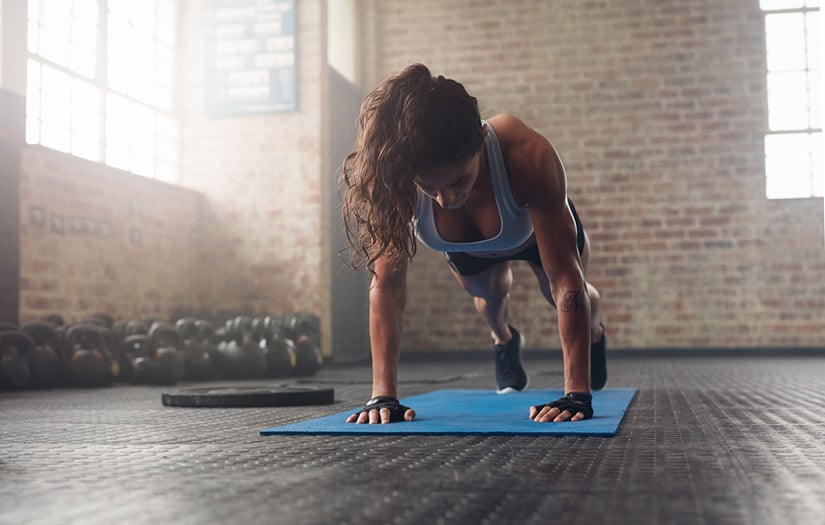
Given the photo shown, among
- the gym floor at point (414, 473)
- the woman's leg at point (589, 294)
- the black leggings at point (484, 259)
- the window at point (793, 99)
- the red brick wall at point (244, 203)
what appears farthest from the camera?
the window at point (793, 99)

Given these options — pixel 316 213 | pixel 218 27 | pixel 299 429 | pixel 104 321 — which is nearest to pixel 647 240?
pixel 316 213

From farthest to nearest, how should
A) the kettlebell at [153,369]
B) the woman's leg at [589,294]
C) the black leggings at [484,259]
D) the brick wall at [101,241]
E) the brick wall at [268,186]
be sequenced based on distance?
the brick wall at [268,186], the brick wall at [101,241], the kettlebell at [153,369], the woman's leg at [589,294], the black leggings at [484,259]

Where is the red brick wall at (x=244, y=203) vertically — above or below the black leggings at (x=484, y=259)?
above

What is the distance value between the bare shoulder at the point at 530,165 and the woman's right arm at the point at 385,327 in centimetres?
33

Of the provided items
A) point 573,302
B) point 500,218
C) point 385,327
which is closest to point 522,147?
point 500,218

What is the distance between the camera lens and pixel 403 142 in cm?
180

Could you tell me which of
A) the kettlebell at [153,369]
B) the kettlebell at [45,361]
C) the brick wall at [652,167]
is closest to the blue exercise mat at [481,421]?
the kettlebell at [153,369]

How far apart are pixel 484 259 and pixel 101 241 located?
12.4 ft

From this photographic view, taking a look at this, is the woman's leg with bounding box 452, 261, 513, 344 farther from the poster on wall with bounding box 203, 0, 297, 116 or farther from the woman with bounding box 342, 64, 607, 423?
the poster on wall with bounding box 203, 0, 297, 116

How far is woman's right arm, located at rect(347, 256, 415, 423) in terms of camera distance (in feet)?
7.06

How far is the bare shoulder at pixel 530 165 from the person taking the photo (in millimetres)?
2068

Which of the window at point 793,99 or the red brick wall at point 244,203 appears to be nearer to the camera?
the red brick wall at point 244,203

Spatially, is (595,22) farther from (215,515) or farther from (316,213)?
(215,515)

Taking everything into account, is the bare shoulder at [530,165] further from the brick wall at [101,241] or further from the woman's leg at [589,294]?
the brick wall at [101,241]
